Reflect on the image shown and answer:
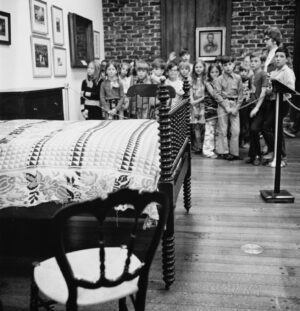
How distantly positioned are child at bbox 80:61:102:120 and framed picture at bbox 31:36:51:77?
695mm

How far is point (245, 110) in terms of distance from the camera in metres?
6.27

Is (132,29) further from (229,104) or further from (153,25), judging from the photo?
(229,104)

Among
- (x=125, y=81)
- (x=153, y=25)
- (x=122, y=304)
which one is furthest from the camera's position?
(x=153, y=25)

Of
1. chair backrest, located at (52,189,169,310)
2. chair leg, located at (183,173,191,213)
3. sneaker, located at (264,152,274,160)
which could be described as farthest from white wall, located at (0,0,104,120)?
chair backrest, located at (52,189,169,310)

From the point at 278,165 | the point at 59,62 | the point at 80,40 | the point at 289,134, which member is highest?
the point at 80,40

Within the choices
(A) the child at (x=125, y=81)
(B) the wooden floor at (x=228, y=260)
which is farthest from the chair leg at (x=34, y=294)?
(A) the child at (x=125, y=81)

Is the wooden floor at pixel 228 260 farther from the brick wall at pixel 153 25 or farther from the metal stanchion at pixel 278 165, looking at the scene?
the brick wall at pixel 153 25

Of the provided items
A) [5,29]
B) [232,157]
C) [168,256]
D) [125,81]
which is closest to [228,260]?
[168,256]

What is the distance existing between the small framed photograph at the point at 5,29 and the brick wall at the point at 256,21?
4486mm

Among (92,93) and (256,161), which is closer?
(256,161)

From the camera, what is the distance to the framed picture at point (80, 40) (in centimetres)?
665

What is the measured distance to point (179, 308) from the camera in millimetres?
2266

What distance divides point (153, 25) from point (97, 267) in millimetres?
6993

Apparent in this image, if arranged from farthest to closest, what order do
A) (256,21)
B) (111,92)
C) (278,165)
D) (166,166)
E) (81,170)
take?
(256,21), (111,92), (278,165), (81,170), (166,166)
